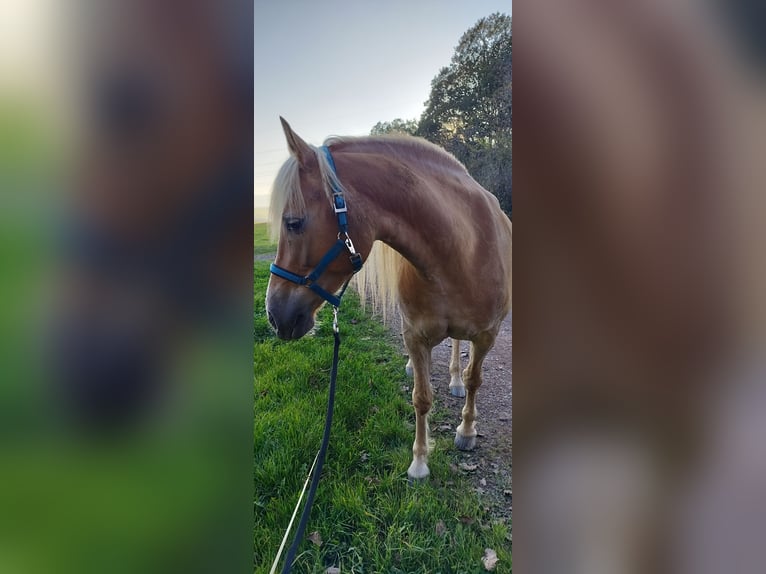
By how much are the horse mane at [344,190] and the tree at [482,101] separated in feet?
0.48

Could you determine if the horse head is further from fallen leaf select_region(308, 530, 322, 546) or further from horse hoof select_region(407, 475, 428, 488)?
horse hoof select_region(407, 475, 428, 488)

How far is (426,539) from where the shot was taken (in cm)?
139

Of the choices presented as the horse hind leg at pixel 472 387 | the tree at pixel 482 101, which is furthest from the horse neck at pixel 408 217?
the horse hind leg at pixel 472 387

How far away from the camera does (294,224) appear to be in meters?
1.28

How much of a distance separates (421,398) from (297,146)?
58.5 inches

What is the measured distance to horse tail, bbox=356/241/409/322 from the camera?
1.86 metres

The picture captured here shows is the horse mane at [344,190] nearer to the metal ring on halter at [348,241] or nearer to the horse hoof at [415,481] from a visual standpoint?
the metal ring on halter at [348,241]

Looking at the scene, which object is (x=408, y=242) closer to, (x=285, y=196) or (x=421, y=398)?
(x=285, y=196)

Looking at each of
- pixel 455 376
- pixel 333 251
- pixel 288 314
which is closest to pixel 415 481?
pixel 455 376
